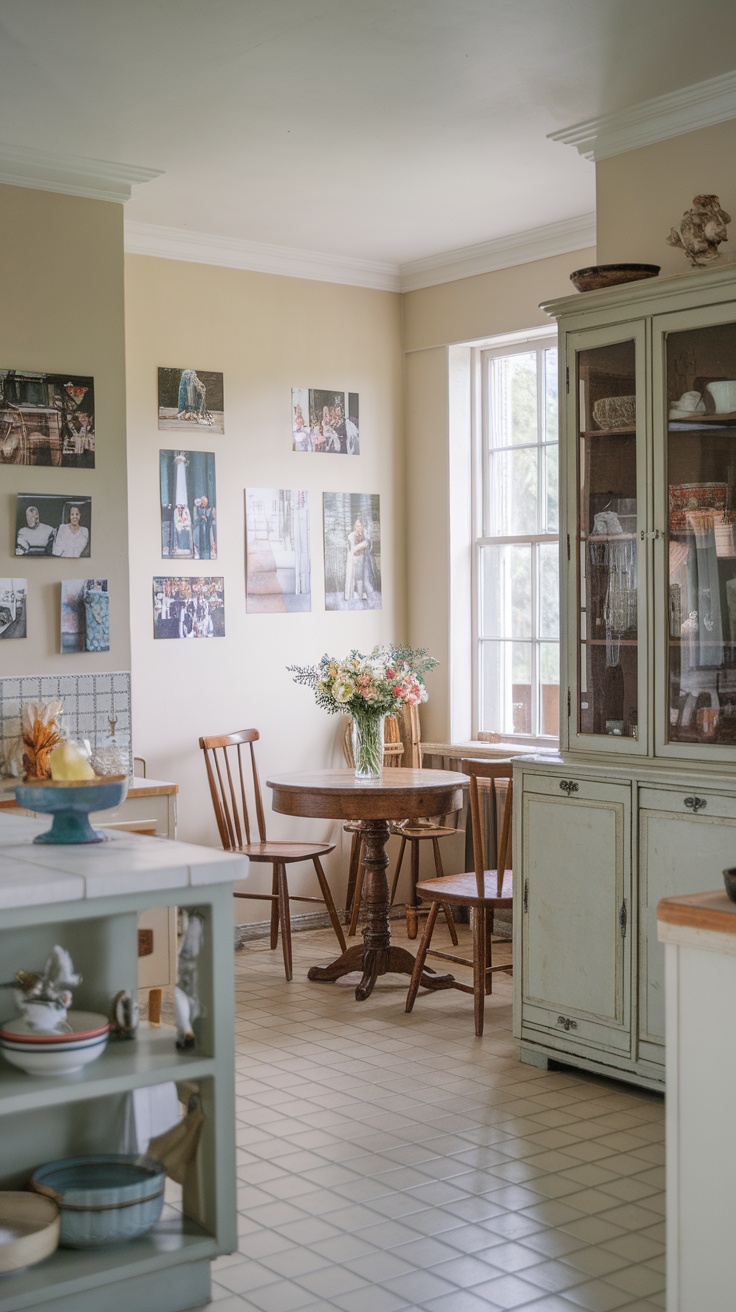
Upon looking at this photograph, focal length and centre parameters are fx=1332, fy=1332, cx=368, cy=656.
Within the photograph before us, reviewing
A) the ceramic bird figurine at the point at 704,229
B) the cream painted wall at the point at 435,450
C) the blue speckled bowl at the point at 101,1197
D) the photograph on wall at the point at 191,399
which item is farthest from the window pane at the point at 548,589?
the blue speckled bowl at the point at 101,1197

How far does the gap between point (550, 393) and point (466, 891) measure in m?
2.57

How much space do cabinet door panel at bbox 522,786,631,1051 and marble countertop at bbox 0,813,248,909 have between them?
5.56 ft

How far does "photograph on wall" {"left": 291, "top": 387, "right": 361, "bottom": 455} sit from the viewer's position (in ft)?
20.9

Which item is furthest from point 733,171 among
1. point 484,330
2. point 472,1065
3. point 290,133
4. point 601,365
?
point 472,1065

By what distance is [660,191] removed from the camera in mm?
4414

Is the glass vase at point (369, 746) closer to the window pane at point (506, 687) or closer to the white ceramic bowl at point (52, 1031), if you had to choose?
the window pane at point (506, 687)

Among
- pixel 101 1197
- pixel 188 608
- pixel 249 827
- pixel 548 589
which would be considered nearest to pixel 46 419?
pixel 188 608

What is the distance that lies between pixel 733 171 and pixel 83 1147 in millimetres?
3389

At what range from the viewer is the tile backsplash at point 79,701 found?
15.7 feet

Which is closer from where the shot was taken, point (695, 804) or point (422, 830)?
point (695, 804)

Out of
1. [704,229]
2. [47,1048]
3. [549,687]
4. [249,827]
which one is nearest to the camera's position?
[47,1048]

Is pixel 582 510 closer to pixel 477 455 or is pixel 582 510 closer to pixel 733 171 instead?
pixel 733 171

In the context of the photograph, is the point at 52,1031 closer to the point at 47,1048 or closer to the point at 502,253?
the point at 47,1048

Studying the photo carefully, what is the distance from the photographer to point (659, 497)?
4.09m
